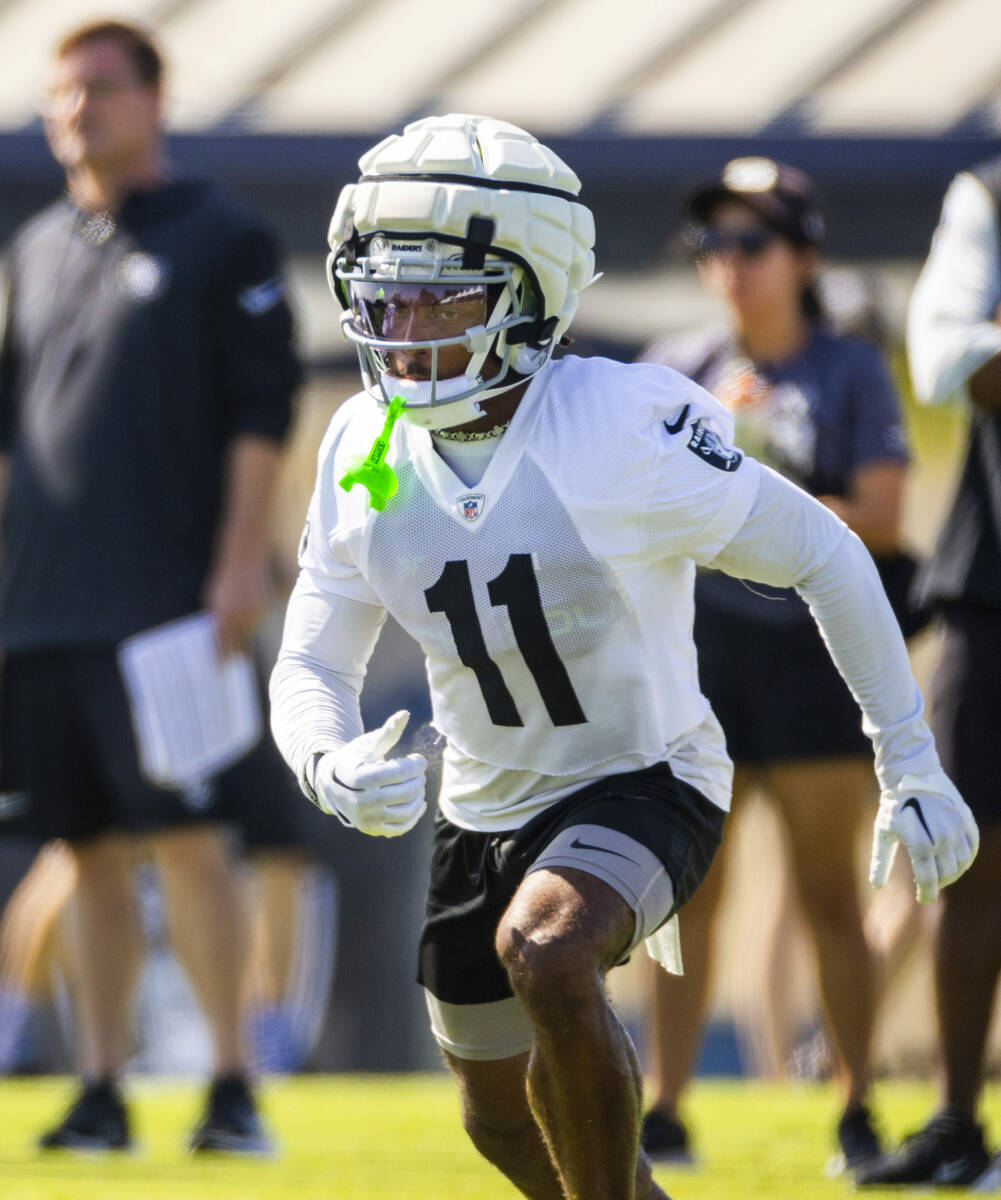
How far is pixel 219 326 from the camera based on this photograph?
4.86 m

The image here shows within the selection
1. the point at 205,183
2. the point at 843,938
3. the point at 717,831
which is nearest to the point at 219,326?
the point at 205,183

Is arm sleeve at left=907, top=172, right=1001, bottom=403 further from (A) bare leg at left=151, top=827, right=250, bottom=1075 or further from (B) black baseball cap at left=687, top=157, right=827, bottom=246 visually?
(A) bare leg at left=151, top=827, right=250, bottom=1075

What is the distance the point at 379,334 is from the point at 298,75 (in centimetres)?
529

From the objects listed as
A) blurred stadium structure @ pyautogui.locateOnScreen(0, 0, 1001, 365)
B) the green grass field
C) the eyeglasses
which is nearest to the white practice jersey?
the green grass field

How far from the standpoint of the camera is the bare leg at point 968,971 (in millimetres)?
3998

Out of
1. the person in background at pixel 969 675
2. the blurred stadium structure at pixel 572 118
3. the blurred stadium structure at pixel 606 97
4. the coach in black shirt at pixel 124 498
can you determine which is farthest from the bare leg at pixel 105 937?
the blurred stadium structure at pixel 606 97

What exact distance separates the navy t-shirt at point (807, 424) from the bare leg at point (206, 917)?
1183 mm

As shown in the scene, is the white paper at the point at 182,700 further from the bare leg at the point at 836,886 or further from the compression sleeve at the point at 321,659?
the compression sleeve at the point at 321,659

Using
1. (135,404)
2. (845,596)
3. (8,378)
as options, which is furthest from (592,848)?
(8,378)

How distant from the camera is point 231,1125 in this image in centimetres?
455

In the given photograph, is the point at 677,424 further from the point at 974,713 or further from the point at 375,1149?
Answer: the point at 375,1149

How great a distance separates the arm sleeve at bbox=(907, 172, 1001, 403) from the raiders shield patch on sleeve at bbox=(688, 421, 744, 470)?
3.86 feet

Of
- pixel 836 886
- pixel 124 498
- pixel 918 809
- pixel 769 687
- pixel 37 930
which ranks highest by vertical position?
pixel 918 809

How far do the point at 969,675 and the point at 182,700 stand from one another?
5.24 ft
